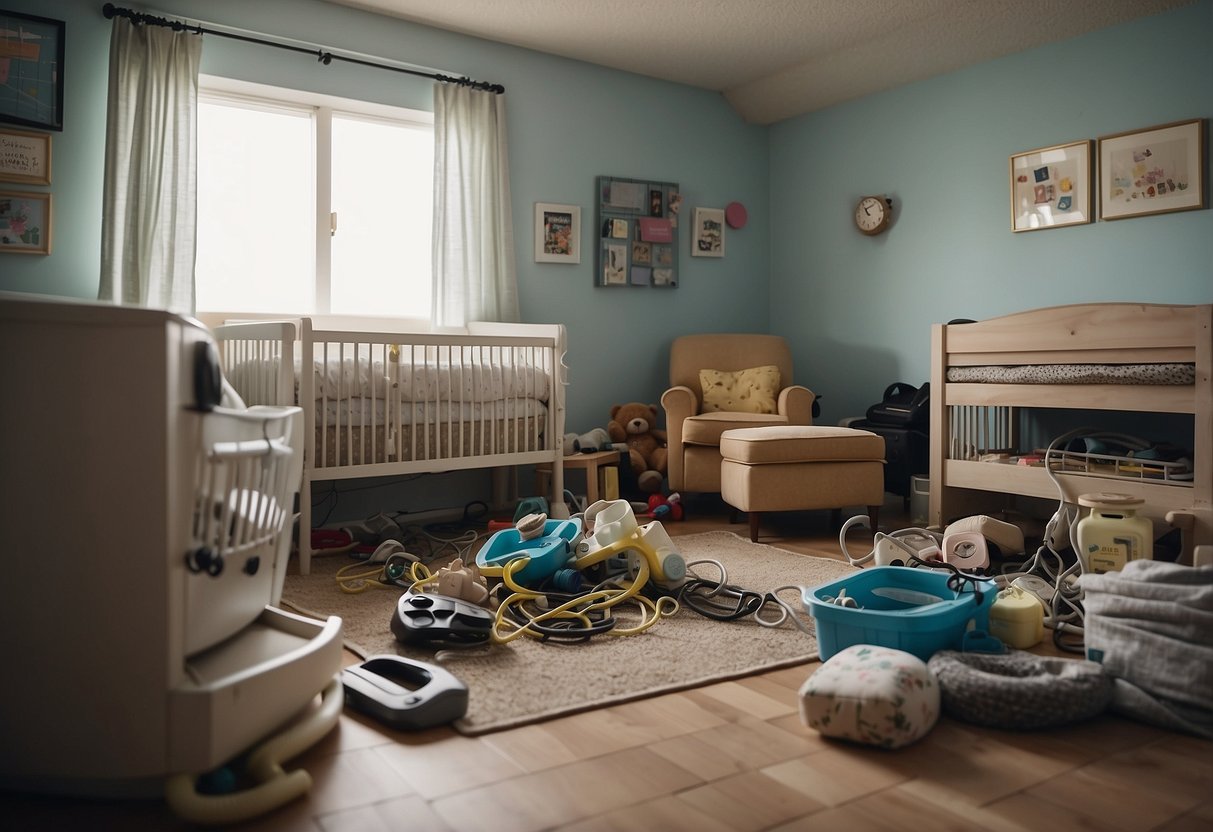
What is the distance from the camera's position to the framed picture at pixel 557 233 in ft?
→ 14.3

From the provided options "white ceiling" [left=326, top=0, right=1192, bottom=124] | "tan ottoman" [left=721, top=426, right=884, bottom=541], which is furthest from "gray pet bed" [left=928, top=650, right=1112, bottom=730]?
"white ceiling" [left=326, top=0, right=1192, bottom=124]

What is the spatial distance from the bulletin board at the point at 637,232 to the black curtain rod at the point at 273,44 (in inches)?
32.2

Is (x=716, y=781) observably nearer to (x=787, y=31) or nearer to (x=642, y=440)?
(x=642, y=440)

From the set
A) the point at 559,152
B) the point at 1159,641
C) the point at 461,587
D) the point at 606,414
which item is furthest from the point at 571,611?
the point at 559,152

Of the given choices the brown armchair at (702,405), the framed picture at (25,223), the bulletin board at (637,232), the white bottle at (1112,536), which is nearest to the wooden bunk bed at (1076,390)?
the white bottle at (1112,536)

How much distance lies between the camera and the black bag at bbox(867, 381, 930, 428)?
3906mm

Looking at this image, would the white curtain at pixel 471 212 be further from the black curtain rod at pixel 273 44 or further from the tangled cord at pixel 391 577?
the tangled cord at pixel 391 577

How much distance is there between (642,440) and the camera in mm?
4281

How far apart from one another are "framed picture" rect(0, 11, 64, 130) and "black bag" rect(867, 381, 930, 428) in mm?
3576

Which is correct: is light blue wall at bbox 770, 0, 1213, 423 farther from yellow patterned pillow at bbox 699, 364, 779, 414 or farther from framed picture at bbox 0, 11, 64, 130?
framed picture at bbox 0, 11, 64, 130

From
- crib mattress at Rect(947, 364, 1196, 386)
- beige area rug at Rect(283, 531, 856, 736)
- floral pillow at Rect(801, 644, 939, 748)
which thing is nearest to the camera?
floral pillow at Rect(801, 644, 939, 748)

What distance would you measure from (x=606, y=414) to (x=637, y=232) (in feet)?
3.30

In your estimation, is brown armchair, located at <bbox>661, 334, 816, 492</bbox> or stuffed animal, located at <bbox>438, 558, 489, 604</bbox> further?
brown armchair, located at <bbox>661, 334, 816, 492</bbox>

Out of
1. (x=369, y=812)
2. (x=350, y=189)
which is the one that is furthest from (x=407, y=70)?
(x=369, y=812)
